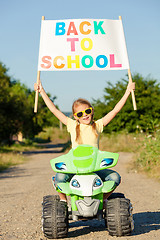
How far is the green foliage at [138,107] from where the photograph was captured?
26562 mm

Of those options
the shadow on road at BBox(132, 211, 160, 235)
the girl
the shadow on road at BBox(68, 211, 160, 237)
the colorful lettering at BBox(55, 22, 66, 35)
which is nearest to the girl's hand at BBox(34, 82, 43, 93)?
the girl

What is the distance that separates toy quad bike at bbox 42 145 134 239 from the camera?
4.71m

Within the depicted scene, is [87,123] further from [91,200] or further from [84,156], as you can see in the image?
[91,200]

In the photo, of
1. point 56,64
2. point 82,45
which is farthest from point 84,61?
point 56,64

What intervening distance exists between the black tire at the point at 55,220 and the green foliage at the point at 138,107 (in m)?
21.2

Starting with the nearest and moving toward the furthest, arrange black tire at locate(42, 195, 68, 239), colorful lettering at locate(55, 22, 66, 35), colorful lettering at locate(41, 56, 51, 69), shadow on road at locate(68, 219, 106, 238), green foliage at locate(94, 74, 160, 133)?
black tire at locate(42, 195, 68, 239) < shadow on road at locate(68, 219, 106, 238) < colorful lettering at locate(41, 56, 51, 69) < colorful lettering at locate(55, 22, 66, 35) < green foliage at locate(94, 74, 160, 133)

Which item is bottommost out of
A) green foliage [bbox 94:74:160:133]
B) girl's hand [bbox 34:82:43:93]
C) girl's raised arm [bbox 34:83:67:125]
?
girl's raised arm [bbox 34:83:67:125]

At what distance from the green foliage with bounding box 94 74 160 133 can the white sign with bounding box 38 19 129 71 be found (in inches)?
758

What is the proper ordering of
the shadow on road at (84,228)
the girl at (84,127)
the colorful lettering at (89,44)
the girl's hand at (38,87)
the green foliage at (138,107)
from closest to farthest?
the girl at (84,127) → the shadow on road at (84,228) → the girl's hand at (38,87) → the colorful lettering at (89,44) → the green foliage at (138,107)

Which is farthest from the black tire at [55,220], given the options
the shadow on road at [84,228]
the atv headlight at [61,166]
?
the atv headlight at [61,166]

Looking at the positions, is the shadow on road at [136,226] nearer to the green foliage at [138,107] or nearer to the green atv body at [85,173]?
the green atv body at [85,173]

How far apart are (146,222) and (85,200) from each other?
162 centimetres

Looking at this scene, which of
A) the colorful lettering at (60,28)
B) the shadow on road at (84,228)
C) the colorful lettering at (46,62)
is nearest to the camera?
the shadow on road at (84,228)

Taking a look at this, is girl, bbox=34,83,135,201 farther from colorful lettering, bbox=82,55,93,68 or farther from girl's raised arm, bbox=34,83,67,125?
colorful lettering, bbox=82,55,93,68
